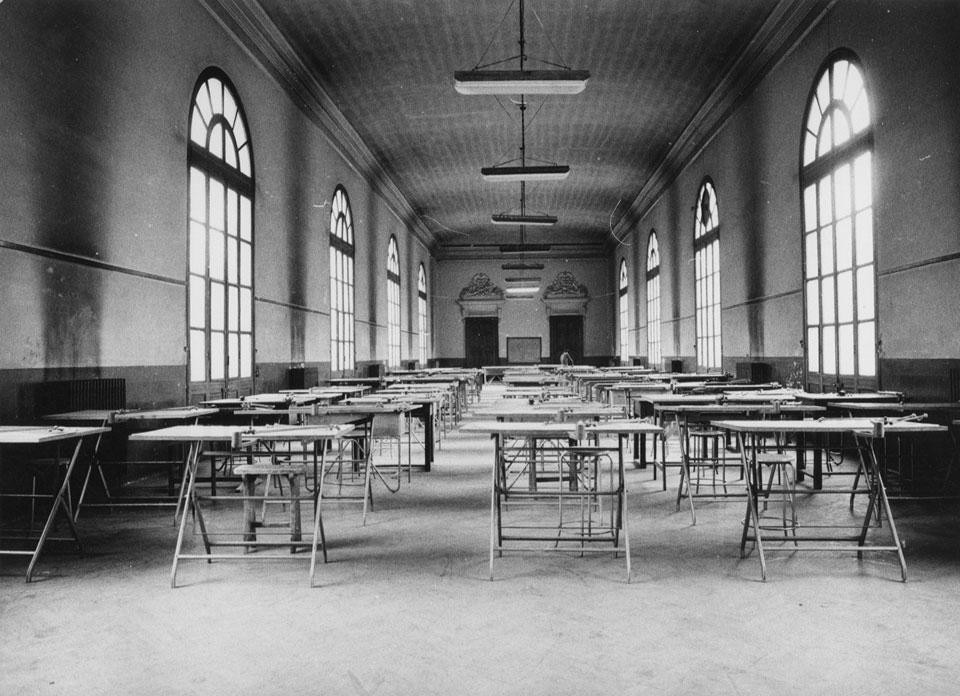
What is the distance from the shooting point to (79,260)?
6324 mm

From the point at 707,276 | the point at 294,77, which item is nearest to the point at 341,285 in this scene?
the point at 294,77

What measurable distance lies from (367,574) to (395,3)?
7034 mm

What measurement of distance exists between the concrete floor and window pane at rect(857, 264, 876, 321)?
346 centimetres

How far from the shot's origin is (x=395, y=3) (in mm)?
9102

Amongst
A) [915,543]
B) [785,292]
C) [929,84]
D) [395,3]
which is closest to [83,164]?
[395,3]

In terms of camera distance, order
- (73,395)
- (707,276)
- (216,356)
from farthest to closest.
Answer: (707,276)
(216,356)
(73,395)

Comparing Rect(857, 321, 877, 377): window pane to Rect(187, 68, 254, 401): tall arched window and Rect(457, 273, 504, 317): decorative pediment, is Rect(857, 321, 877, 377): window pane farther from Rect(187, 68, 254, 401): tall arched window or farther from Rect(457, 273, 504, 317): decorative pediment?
Rect(457, 273, 504, 317): decorative pediment

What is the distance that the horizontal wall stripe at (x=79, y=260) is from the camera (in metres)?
5.57

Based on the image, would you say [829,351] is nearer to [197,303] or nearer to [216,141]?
[197,303]

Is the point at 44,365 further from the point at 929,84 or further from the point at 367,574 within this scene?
the point at 929,84

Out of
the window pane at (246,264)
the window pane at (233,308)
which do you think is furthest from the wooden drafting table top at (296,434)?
the window pane at (246,264)

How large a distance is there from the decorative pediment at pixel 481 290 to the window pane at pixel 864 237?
19.6m

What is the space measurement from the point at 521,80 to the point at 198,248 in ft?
12.6

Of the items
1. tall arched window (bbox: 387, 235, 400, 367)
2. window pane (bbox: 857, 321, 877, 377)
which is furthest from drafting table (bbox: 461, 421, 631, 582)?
tall arched window (bbox: 387, 235, 400, 367)
